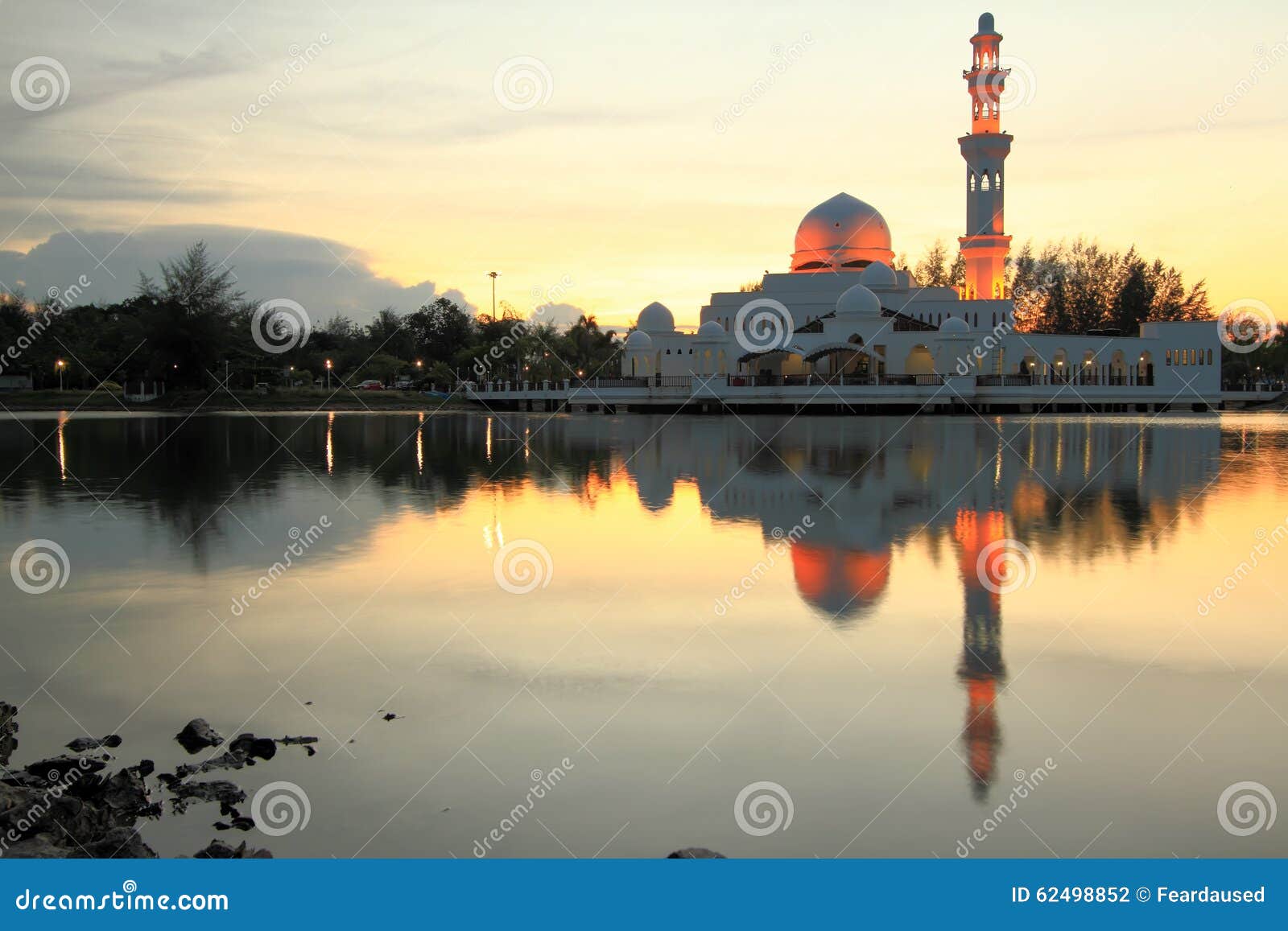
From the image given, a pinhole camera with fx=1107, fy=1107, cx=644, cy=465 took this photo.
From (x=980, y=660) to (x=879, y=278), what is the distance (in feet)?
187

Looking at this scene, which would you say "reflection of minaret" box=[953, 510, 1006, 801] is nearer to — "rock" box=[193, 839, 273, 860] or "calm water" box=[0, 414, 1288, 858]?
"calm water" box=[0, 414, 1288, 858]

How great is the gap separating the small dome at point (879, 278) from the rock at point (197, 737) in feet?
193

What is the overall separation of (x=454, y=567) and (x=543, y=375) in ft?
199

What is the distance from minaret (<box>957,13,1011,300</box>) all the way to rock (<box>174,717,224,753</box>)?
5921 cm

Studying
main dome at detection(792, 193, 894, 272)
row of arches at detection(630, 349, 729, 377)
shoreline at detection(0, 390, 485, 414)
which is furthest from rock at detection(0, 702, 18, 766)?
main dome at detection(792, 193, 894, 272)

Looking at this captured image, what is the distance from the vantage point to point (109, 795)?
18.1 feet

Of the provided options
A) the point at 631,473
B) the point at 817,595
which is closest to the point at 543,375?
the point at 631,473

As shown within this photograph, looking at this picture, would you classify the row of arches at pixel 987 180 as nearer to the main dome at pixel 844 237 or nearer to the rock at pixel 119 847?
the main dome at pixel 844 237

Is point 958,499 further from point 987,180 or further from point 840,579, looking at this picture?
point 987,180

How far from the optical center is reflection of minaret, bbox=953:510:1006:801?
5781 millimetres

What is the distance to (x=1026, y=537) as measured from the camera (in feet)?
40.3

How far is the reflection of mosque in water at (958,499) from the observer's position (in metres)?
8.95

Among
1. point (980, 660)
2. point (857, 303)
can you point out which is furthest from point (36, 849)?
point (857, 303)

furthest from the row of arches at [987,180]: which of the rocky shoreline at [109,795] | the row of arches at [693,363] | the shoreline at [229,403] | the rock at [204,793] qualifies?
the rock at [204,793]
